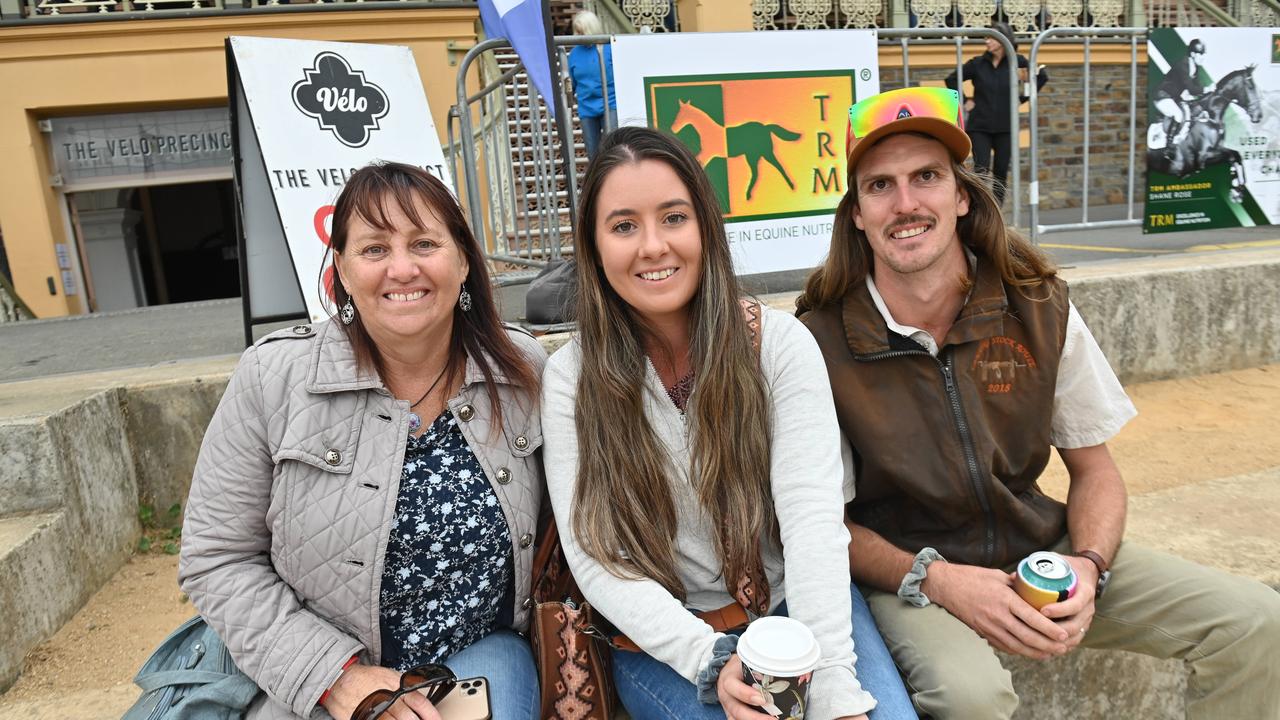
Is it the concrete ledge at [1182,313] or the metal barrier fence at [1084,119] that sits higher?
the metal barrier fence at [1084,119]

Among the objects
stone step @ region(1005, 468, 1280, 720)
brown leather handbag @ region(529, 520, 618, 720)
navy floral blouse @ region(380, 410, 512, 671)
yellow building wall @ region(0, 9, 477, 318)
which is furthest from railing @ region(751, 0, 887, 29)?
brown leather handbag @ region(529, 520, 618, 720)

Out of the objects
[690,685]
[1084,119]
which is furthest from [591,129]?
[690,685]

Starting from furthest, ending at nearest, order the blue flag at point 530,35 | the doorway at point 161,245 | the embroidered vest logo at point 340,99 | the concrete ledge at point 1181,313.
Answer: the doorway at point 161,245 → the concrete ledge at point 1181,313 → the embroidered vest logo at point 340,99 → the blue flag at point 530,35

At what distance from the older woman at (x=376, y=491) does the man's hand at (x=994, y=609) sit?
0.99 metres

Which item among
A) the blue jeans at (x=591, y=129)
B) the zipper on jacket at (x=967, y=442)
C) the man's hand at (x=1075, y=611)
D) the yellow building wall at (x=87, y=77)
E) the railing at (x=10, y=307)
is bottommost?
the man's hand at (x=1075, y=611)

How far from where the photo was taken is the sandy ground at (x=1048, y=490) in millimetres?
2377

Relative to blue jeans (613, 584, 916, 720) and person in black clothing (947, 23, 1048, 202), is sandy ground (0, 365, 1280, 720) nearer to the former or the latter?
blue jeans (613, 584, 916, 720)

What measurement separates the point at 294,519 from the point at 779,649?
1056 mm

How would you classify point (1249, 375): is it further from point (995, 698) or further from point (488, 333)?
point (488, 333)

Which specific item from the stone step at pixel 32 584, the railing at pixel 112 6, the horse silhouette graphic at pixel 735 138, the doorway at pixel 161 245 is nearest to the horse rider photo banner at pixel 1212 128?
the horse silhouette graphic at pixel 735 138

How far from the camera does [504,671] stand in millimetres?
1836

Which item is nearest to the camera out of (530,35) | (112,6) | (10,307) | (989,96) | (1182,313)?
(530,35)

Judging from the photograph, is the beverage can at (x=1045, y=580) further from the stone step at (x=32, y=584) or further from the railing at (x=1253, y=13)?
the railing at (x=1253, y=13)

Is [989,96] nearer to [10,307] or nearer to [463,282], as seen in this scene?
[463,282]
